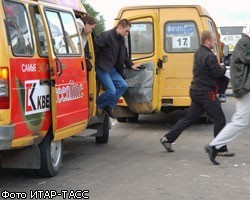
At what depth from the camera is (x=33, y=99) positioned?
17.7ft

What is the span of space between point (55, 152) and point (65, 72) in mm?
1072

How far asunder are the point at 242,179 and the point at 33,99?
8.92ft

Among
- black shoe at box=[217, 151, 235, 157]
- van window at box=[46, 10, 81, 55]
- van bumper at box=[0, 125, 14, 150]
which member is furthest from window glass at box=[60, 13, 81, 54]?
black shoe at box=[217, 151, 235, 157]

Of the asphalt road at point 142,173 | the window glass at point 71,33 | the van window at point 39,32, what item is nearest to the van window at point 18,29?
the van window at point 39,32

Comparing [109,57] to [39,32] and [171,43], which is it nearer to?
[39,32]

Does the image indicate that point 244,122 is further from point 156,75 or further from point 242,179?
point 156,75

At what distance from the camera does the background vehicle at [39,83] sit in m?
4.96

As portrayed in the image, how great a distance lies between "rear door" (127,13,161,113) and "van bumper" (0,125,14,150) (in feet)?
15.2

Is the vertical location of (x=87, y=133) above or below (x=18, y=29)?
below

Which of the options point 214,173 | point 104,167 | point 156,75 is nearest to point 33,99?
point 104,167

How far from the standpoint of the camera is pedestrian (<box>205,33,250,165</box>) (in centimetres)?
667

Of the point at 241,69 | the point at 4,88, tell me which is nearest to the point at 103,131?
the point at 241,69

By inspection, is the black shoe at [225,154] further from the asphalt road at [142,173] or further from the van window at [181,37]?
the van window at [181,37]

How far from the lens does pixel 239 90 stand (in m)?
6.68
